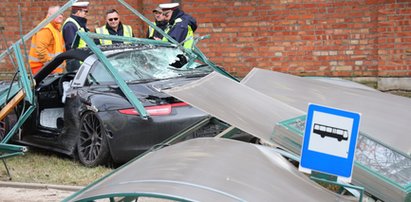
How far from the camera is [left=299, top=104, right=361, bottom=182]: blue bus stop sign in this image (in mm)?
3391

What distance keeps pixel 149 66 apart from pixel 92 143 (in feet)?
3.81

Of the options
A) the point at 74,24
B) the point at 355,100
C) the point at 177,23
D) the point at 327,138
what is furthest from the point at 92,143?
the point at 327,138

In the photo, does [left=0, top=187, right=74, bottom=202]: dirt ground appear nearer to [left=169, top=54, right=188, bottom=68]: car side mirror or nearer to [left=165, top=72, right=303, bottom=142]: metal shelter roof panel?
[left=169, top=54, right=188, bottom=68]: car side mirror

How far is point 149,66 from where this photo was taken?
874 cm

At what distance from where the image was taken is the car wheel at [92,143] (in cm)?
802

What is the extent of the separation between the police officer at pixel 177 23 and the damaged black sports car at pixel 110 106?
1.70 metres

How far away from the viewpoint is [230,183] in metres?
2.99

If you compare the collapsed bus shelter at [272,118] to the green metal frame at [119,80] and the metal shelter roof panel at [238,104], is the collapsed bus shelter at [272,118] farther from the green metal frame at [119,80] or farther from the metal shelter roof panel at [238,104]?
the green metal frame at [119,80]

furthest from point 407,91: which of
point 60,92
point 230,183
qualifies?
point 230,183

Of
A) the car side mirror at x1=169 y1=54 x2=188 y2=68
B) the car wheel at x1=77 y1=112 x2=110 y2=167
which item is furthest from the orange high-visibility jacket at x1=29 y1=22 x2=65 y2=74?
the car wheel at x1=77 y1=112 x2=110 y2=167

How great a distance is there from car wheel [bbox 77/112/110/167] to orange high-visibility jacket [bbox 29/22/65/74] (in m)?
2.94

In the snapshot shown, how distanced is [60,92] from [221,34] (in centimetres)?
452

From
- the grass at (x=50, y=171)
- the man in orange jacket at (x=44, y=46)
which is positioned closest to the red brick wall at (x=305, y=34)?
the man in orange jacket at (x=44, y=46)

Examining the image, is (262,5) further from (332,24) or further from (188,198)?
(188,198)
